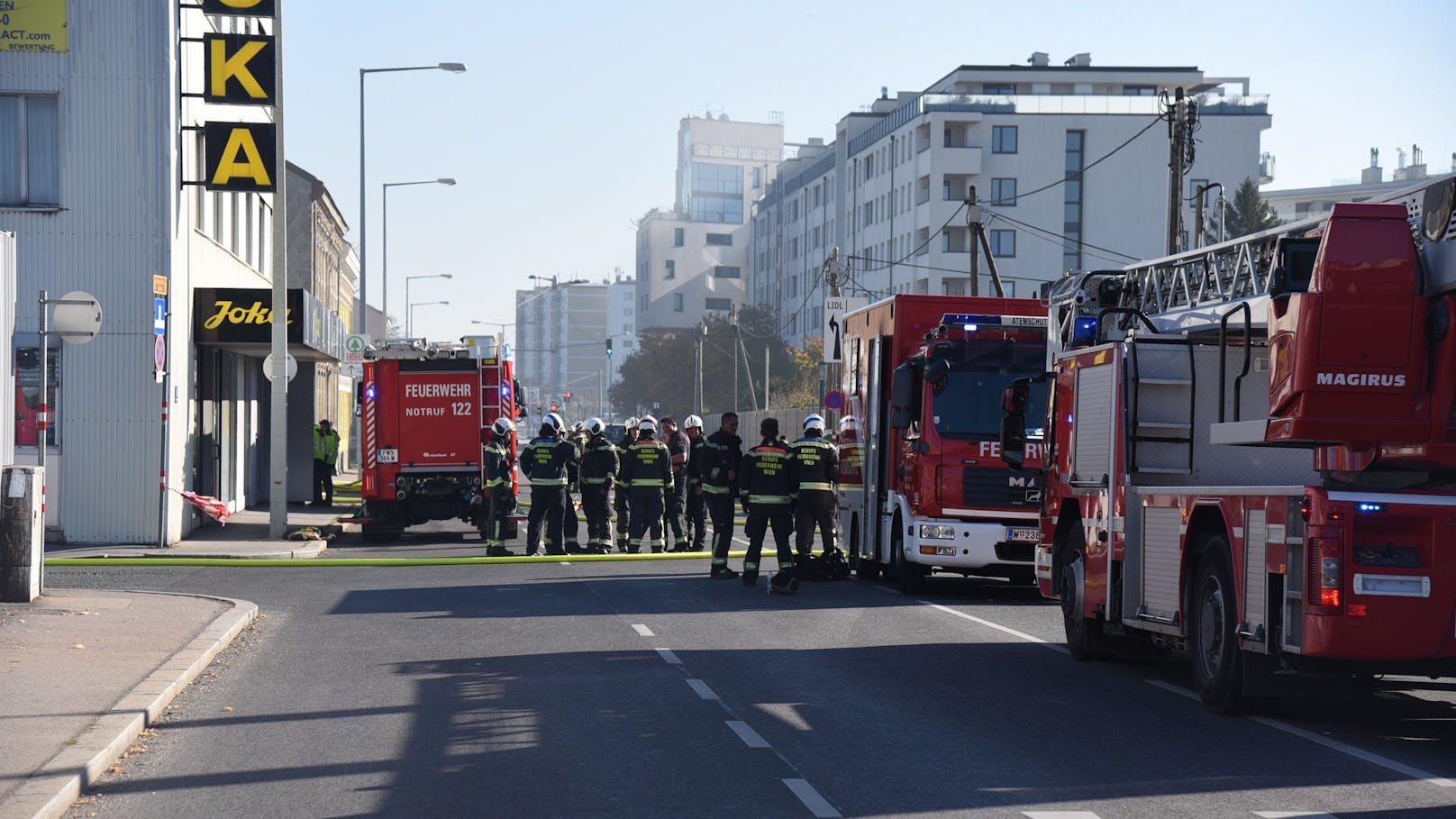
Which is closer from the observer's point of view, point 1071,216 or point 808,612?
point 808,612

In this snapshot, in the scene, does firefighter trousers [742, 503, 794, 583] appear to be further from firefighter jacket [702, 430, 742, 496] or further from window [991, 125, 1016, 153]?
window [991, 125, 1016, 153]

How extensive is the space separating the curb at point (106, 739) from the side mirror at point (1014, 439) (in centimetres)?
694

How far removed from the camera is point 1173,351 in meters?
13.5

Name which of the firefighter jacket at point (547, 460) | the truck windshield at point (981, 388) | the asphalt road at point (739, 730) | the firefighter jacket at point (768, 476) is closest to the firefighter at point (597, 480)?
the firefighter jacket at point (547, 460)

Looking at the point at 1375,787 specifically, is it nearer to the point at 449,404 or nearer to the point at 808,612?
the point at 808,612

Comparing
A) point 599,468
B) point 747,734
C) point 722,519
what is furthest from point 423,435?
point 747,734

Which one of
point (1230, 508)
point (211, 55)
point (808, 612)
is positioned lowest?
point (808, 612)

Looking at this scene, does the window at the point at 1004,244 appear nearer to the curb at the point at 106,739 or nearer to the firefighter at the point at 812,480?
the firefighter at the point at 812,480

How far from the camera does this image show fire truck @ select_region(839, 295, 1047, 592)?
19.8 meters

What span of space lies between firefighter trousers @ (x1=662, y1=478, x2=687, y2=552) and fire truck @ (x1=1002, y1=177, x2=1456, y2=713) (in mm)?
14098

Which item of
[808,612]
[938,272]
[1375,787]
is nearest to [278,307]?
[808,612]

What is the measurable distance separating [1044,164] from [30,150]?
70208 mm

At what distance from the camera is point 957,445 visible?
65.3 ft

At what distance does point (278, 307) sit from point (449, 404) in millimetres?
3985
